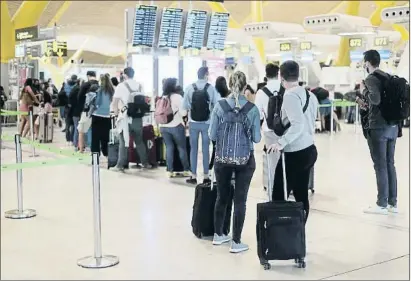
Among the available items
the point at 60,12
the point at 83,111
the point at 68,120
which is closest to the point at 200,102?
the point at 83,111

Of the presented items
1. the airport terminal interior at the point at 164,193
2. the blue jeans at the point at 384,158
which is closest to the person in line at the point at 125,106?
the airport terminal interior at the point at 164,193

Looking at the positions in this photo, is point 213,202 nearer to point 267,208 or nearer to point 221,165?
point 221,165

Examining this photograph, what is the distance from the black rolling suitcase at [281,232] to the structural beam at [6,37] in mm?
14495

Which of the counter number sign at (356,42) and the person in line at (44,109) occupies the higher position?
the counter number sign at (356,42)

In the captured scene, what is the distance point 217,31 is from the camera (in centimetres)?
1070

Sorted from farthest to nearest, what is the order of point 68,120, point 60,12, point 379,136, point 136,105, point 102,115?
point 60,12 → point 68,120 → point 102,115 → point 136,105 → point 379,136

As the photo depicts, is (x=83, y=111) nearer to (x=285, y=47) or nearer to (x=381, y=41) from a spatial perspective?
(x=285, y=47)

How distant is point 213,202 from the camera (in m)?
4.82

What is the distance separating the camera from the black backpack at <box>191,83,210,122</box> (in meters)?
6.89

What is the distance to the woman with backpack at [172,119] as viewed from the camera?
7.52 m

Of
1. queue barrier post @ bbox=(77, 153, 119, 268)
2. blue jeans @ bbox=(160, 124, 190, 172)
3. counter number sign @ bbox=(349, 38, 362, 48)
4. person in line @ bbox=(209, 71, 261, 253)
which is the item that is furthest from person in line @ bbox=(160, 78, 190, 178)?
counter number sign @ bbox=(349, 38, 362, 48)

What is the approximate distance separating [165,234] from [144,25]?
5.10 meters

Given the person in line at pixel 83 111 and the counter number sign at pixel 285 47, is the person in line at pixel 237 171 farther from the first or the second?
the counter number sign at pixel 285 47

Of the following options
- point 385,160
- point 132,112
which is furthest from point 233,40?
point 385,160
